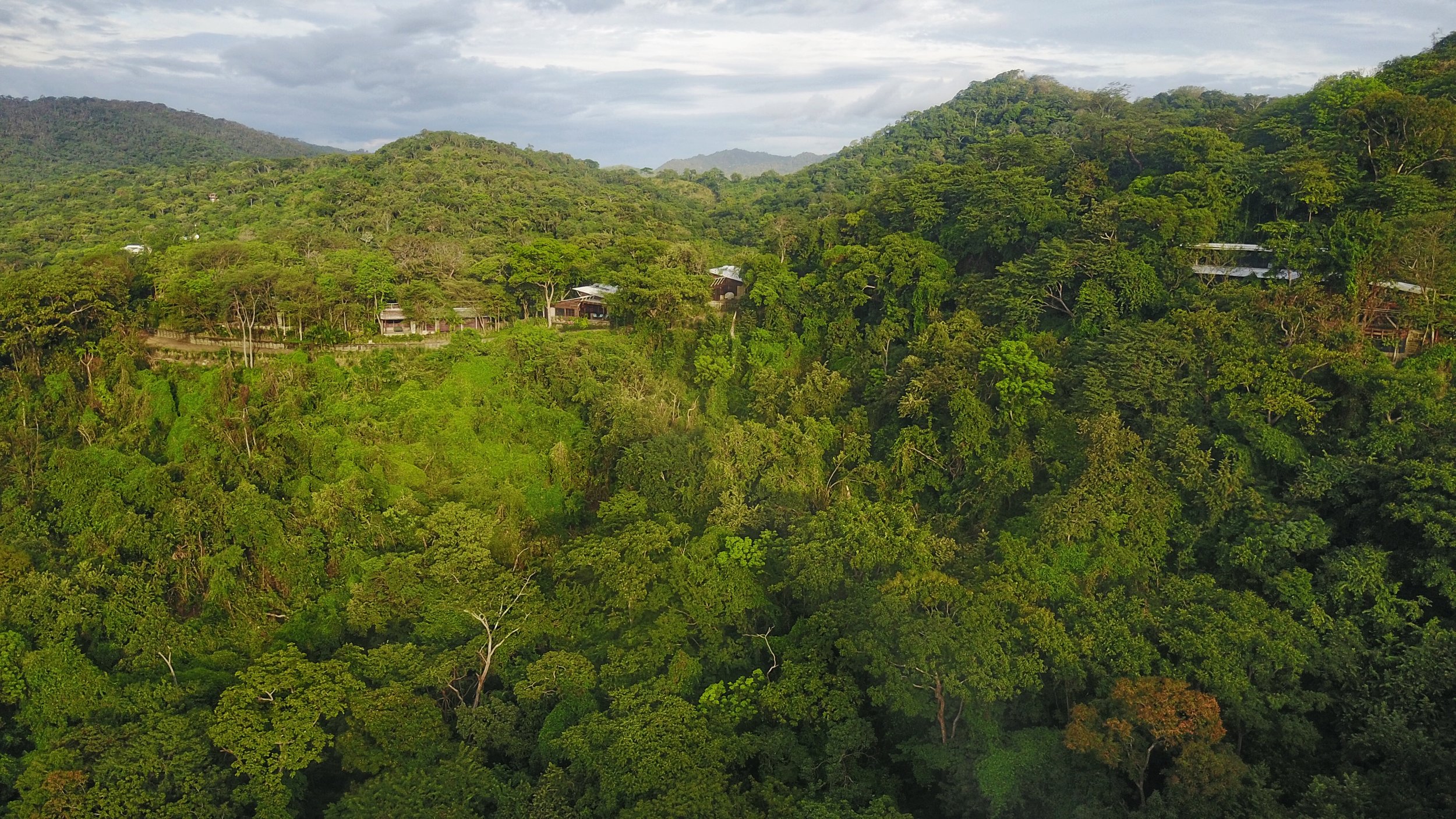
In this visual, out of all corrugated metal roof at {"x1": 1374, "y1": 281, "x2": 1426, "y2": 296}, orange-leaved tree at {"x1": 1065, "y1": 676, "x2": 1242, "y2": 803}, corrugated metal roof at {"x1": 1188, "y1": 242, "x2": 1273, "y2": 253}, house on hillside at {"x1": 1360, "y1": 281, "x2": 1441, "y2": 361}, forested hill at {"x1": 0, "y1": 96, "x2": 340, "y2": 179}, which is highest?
forested hill at {"x1": 0, "y1": 96, "x2": 340, "y2": 179}

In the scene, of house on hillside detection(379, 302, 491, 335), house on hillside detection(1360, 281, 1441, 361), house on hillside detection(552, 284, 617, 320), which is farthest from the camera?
house on hillside detection(552, 284, 617, 320)

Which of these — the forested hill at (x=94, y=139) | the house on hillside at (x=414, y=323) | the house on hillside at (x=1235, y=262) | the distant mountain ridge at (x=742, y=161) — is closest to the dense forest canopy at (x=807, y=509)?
the house on hillside at (x=1235, y=262)

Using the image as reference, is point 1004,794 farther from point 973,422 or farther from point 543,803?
point 973,422

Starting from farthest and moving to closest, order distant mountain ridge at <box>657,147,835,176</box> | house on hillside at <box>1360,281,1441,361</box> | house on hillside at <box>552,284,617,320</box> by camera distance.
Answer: distant mountain ridge at <box>657,147,835,176</box> < house on hillside at <box>552,284,617,320</box> < house on hillside at <box>1360,281,1441,361</box>

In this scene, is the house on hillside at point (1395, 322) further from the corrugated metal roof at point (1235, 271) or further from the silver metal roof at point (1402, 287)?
the corrugated metal roof at point (1235, 271)

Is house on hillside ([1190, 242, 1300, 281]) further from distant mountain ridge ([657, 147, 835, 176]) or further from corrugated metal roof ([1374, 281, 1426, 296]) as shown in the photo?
distant mountain ridge ([657, 147, 835, 176])

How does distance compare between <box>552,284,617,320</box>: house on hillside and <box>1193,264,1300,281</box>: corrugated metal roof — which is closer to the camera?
<box>1193,264,1300,281</box>: corrugated metal roof

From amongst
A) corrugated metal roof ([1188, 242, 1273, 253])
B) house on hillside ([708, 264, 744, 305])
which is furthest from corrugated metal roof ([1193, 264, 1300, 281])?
house on hillside ([708, 264, 744, 305])
